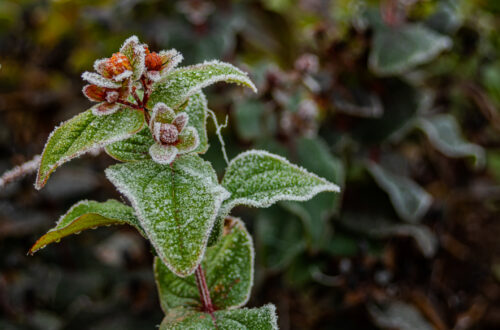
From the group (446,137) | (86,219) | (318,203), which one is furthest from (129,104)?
(446,137)

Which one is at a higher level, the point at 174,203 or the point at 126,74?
the point at 126,74

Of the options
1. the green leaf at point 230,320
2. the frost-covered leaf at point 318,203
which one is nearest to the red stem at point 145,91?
the green leaf at point 230,320

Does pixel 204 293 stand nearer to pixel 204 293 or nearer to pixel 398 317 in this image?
pixel 204 293

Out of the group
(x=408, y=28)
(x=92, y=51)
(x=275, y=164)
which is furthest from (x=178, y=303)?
(x=92, y=51)

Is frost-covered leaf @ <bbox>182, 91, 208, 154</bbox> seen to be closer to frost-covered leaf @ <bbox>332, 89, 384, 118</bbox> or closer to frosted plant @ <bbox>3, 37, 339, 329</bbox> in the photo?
frosted plant @ <bbox>3, 37, 339, 329</bbox>

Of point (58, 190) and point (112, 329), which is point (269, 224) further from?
point (58, 190)

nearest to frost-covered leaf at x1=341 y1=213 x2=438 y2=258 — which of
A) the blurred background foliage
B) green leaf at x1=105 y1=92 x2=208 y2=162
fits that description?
the blurred background foliage

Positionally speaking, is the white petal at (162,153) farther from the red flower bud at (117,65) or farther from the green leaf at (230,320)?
the green leaf at (230,320)
